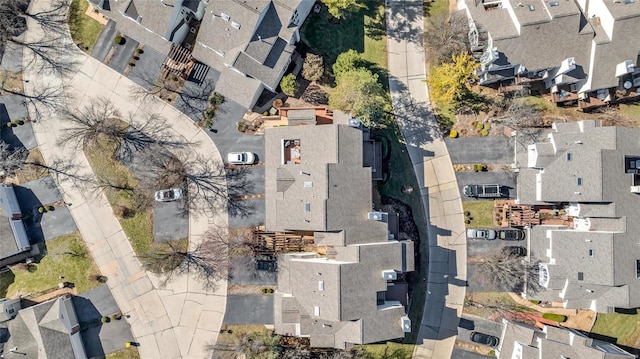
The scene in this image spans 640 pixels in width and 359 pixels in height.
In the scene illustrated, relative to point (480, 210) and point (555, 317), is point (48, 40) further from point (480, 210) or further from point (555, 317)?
point (555, 317)

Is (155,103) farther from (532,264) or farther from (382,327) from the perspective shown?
(532,264)

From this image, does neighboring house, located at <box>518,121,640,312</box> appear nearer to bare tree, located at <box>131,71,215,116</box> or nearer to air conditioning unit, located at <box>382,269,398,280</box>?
air conditioning unit, located at <box>382,269,398,280</box>

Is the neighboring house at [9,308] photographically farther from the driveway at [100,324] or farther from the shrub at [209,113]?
the shrub at [209,113]

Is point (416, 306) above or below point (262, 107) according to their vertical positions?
below

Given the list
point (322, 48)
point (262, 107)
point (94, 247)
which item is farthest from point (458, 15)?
point (94, 247)

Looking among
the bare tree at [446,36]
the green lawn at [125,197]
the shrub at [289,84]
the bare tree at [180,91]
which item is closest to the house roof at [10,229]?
the green lawn at [125,197]

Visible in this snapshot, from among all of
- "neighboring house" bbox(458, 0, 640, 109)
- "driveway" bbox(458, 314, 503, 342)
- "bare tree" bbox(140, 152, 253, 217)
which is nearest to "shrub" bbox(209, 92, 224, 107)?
"bare tree" bbox(140, 152, 253, 217)
